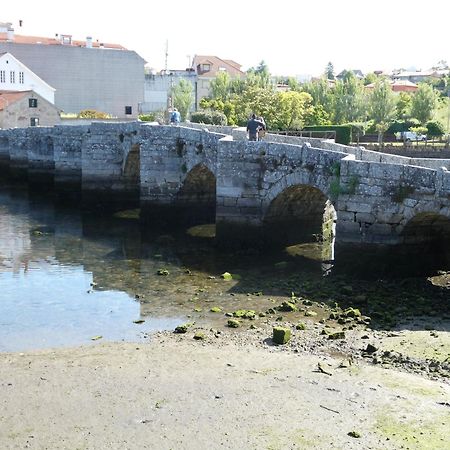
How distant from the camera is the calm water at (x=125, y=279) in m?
16.0

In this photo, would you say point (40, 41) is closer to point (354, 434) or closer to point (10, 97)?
point (10, 97)

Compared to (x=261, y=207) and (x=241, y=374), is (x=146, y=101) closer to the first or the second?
(x=261, y=207)

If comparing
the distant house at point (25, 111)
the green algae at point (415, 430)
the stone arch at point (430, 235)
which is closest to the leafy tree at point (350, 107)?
the distant house at point (25, 111)

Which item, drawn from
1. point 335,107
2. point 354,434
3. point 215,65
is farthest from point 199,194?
point 215,65

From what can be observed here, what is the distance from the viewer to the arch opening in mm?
23938

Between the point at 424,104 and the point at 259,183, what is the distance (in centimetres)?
4417

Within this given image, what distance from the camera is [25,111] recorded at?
61.7 m

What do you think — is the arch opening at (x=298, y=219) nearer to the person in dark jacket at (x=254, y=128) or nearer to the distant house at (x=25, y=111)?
the person in dark jacket at (x=254, y=128)

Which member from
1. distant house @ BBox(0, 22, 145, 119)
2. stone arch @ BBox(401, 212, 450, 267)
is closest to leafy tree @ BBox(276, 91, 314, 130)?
distant house @ BBox(0, 22, 145, 119)

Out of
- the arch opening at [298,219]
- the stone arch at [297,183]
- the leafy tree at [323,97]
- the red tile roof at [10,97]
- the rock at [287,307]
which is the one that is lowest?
the rock at [287,307]

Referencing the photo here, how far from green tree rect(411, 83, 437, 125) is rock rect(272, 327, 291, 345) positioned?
53216 mm

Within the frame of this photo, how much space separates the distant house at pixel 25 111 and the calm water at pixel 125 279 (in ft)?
111

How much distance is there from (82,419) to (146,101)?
7416 cm

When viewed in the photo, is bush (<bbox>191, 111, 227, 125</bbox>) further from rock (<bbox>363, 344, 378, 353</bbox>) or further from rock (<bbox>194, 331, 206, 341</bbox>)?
rock (<bbox>363, 344, 378, 353</bbox>)
